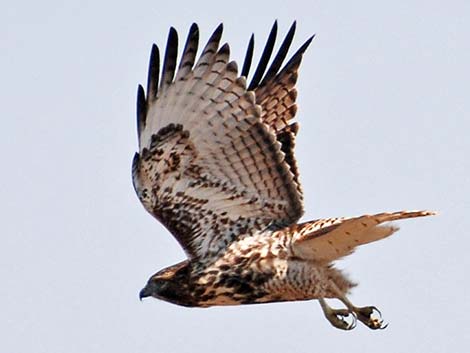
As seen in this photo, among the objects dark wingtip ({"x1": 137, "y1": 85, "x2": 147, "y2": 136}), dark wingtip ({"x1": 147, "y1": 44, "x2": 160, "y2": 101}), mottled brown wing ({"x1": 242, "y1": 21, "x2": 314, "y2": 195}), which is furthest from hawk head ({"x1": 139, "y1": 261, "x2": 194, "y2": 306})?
mottled brown wing ({"x1": 242, "y1": 21, "x2": 314, "y2": 195})

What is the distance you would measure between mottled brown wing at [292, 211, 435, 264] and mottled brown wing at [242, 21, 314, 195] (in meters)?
1.21

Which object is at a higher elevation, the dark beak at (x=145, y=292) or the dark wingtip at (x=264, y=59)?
the dark wingtip at (x=264, y=59)

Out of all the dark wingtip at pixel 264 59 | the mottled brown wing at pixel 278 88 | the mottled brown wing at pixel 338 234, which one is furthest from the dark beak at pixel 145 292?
the dark wingtip at pixel 264 59

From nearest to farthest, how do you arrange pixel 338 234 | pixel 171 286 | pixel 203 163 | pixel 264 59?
pixel 338 234 → pixel 171 286 → pixel 203 163 → pixel 264 59

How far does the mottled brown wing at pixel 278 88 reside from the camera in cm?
1048

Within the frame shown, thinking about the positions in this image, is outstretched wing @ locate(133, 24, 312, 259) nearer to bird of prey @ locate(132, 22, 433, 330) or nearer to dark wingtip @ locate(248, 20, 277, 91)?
bird of prey @ locate(132, 22, 433, 330)

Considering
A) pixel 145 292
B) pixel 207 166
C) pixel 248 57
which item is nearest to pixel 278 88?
pixel 248 57

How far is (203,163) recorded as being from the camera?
32.0 ft

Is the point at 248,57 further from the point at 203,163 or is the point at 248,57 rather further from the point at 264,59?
the point at 203,163

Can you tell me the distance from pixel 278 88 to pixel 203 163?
1.24 m

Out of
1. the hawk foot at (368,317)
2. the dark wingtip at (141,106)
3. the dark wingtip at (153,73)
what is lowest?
the hawk foot at (368,317)

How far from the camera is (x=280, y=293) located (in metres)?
9.50

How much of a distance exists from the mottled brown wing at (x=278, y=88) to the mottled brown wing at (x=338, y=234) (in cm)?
121

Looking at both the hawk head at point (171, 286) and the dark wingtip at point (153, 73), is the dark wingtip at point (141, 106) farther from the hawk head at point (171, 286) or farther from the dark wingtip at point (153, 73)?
the hawk head at point (171, 286)
